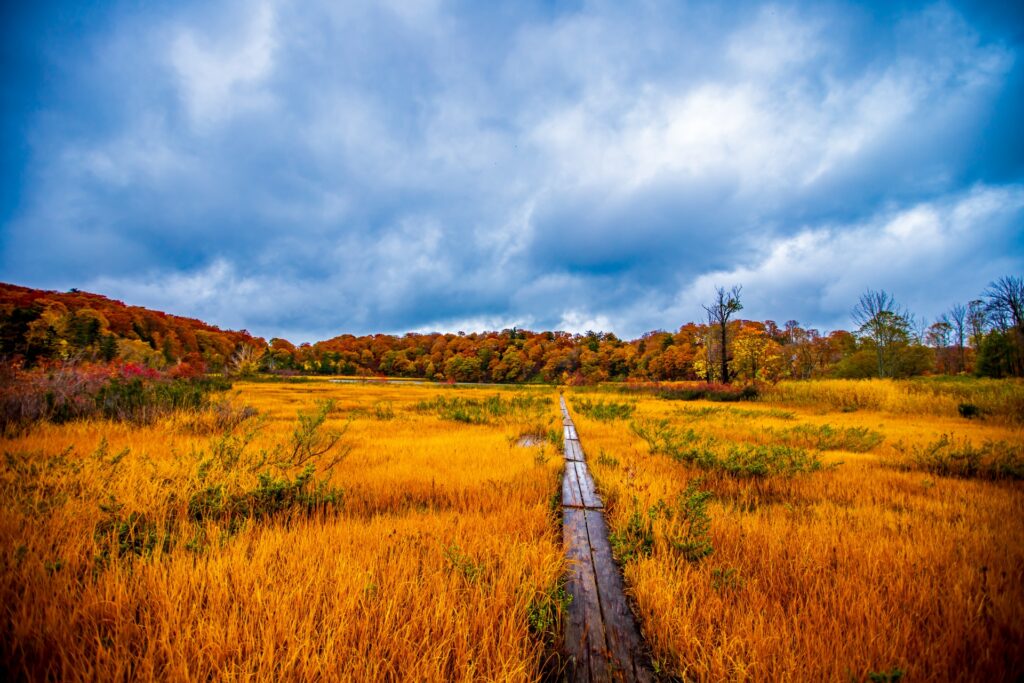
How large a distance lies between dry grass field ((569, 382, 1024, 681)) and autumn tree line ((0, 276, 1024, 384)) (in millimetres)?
15824

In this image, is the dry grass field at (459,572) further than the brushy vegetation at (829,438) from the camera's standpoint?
No

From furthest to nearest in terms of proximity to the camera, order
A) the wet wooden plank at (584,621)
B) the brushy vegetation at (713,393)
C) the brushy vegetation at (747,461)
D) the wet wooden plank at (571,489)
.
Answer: the brushy vegetation at (713,393), the brushy vegetation at (747,461), the wet wooden plank at (571,489), the wet wooden plank at (584,621)

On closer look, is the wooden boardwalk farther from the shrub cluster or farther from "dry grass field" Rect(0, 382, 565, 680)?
the shrub cluster

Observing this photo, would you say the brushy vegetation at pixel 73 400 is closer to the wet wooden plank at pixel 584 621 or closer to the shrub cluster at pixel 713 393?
the wet wooden plank at pixel 584 621

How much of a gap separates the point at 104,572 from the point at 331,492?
6.00 feet

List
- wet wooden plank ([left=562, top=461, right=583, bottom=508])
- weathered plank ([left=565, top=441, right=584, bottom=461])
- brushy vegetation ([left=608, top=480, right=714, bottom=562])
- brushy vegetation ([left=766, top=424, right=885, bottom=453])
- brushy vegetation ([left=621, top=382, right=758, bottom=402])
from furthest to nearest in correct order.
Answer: brushy vegetation ([left=621, top=382, right=758, bottom=402]), brushy vegetation ([left=766, top=424, right=885, bottom=453]), weathered plank ([left=565, top=441, right=584, bottom=461]), wet wooden plank ([left=562, top=461, right=583, bottom=508]), brushy vegetation ([left=608, top=480, right=714, bottom=562])

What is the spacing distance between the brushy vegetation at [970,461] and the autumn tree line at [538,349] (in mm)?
19041

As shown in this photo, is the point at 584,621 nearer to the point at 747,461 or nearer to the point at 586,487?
the point at 586,487

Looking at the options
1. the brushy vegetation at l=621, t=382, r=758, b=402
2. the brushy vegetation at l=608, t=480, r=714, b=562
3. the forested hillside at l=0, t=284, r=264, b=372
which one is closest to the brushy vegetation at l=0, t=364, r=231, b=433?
the forested hillside at l=0, t=284, r=264, b=372

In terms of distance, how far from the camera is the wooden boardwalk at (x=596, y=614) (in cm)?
182

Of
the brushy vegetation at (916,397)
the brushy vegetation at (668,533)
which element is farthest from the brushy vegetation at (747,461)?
the brushy vegetation at (916,397)

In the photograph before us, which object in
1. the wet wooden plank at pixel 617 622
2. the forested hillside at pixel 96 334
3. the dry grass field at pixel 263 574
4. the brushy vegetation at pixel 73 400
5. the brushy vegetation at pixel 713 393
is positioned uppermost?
the forested hillside at pixel 96 334

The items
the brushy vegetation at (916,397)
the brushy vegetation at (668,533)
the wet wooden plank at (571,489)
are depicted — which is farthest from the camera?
the brushy vegetation at (916,397)

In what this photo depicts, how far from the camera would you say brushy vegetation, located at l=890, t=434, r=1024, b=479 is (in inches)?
216
